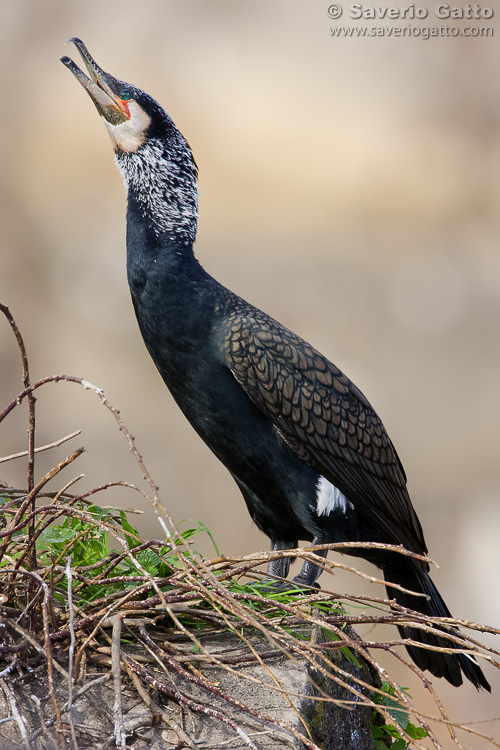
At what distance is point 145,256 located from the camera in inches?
114

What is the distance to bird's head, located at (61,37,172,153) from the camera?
312 cm

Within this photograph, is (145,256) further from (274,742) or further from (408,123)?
(408,123)

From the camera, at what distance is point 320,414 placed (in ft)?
9.43

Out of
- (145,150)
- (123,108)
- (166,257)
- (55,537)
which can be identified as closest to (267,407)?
(166,257)

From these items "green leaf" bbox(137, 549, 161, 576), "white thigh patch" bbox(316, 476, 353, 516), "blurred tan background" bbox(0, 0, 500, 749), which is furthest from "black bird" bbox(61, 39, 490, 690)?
"blurred tan background" bbox(0, 0, 500, 749)

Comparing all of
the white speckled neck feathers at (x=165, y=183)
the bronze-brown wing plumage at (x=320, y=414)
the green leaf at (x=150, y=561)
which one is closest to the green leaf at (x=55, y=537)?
the green leaf at (x=150, y=561)

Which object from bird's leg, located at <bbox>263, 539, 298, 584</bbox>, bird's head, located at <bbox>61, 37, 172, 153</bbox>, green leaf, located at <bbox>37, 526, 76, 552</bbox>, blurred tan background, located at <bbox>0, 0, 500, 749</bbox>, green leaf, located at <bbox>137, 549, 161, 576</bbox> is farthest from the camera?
blurred tan background, located at <bbox>0, 0, 500, 749</bbox>

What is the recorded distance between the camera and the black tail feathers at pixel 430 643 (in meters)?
2.85

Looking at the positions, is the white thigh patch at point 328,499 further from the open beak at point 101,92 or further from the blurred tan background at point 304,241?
the blurred tan background at point 304,241

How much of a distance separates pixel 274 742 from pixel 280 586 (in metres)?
0.90

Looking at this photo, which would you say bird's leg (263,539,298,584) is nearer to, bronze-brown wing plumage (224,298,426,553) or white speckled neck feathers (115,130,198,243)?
bronze-brown wing plumage (224,298,426,553)

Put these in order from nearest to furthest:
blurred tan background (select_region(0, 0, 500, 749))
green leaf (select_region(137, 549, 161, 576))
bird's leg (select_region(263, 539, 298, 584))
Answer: green leaf (select_region(137, 549, 161, 576)), bird's leg (select_region(263, 539, 298, 584)), blurred tan background (select_region(0, 0, 500, 749))

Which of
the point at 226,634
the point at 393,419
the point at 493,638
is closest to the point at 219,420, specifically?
the point at 226,634

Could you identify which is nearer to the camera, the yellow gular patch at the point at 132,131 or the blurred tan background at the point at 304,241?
the yellow gular patch at the point at 132,131
